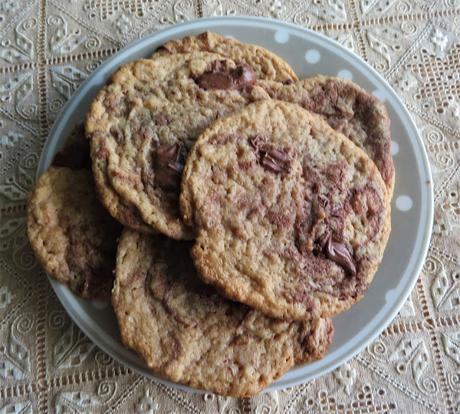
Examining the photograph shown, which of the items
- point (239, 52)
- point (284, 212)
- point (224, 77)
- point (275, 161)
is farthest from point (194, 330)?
point (239, 52)

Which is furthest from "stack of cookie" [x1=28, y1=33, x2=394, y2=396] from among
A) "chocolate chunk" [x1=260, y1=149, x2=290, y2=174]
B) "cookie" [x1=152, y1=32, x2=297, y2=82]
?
"cookie" [x1=152, y1=32, x2=297, y2=82]

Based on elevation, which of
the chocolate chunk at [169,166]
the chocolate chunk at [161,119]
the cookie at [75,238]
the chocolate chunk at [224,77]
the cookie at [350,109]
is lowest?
the cookie at [75,238]

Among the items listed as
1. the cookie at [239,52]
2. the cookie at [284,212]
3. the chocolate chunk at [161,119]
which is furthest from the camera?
the cookie at [239,52]

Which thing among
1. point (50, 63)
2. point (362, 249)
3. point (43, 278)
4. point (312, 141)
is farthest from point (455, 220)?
point (50, 63)

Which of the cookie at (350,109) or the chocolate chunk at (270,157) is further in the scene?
the cookie at (350,109)

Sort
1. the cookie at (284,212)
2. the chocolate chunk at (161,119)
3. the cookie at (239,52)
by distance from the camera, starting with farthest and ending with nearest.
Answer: the cookie at (239,52)
the chocolate chunk at (161,119)
the cookie at (284,212)

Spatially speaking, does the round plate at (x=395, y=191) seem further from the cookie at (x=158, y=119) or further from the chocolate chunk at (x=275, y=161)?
the chocolate chunk at (x=275, y=161)

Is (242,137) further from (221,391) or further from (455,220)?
(455,220)

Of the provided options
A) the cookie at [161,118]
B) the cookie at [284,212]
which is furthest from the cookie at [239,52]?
the cookie at [284,212]
